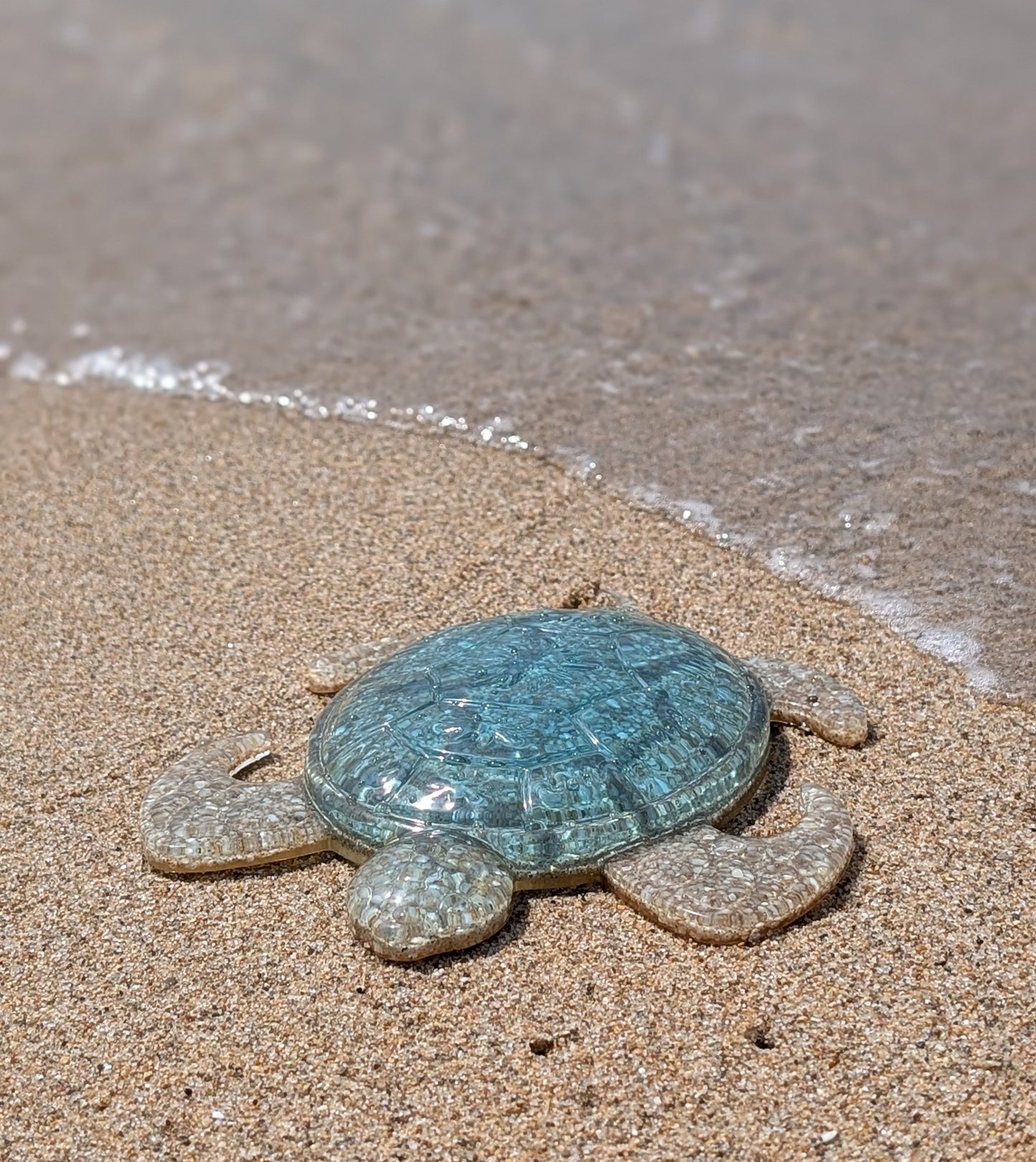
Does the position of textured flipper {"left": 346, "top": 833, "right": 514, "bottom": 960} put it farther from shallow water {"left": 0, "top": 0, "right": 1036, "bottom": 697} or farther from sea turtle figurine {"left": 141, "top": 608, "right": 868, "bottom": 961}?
shallow water {"left": 0, "top": 0, "right": 1036, "bottom": 697}

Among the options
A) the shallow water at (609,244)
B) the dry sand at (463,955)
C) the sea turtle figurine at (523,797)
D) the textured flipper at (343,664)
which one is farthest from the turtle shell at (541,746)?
the shallow water at (609,244)

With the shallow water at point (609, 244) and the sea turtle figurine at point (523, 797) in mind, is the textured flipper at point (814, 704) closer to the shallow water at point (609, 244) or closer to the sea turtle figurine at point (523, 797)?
the sea turtle figurine at point (523, 797)

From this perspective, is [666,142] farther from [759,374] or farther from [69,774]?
[69,774]

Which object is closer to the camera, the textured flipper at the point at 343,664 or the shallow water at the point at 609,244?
the textured flipper at the point at 343,664

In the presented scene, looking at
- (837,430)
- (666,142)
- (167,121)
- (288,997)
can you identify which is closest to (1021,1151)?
(288,997)

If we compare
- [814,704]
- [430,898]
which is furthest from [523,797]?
[814,704]

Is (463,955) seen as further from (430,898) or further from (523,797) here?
(523,797)
